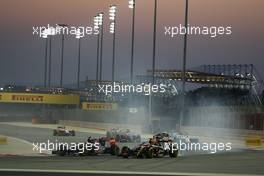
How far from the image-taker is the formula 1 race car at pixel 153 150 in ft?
95.0

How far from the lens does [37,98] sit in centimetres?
8806

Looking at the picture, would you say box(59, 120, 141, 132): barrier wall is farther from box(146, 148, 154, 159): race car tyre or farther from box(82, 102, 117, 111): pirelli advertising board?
box(146, 148, 154, 159): race car tyre

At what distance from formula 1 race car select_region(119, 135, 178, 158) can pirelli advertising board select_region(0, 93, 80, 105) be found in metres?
56.0

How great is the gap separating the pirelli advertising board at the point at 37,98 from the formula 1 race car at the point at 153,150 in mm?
56023

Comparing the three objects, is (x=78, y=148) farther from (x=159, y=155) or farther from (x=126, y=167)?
(x=126, y=167)

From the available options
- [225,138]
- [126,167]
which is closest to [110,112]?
[225,138]

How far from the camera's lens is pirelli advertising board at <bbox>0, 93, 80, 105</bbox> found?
276 feet

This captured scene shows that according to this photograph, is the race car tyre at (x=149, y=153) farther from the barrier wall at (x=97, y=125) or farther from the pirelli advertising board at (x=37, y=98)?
the pirelli advertising board at (x=37, y=98)

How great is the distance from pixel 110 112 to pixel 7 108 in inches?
2758

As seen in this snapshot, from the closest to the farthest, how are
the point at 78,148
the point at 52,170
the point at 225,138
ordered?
the point at 52,170, the point at 78,148, the point at 225,138

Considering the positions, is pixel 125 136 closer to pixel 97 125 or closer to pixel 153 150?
pixel 153 150

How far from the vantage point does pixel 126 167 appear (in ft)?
74.7

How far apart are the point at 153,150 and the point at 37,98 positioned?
6082cm

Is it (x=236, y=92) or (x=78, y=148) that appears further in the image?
(x=236, y=92)
